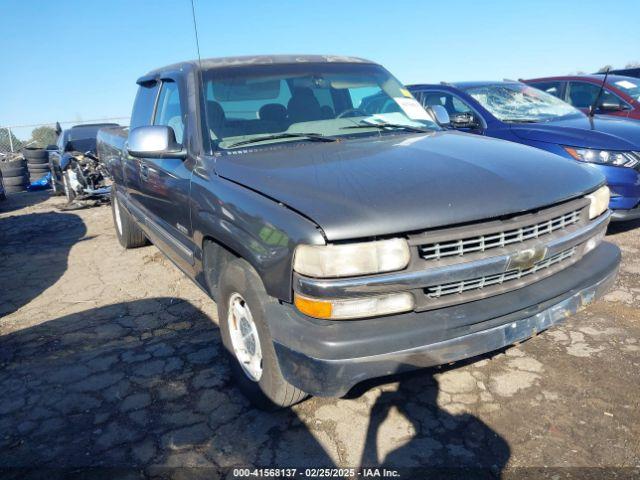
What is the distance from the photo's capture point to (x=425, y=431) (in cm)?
236

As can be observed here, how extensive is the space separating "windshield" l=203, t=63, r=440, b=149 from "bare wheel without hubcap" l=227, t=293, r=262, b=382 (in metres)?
0.97

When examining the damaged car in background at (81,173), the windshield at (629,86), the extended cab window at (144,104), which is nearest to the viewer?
the extended cab window at (144,104)

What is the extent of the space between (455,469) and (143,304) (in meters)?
3.02

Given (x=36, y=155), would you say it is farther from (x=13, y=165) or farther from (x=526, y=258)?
(x=526, y=258)

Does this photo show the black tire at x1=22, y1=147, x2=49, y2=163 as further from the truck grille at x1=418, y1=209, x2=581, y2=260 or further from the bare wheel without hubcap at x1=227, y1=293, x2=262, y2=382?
the truck grille at x1=418, y1=209, x2=581, y2=260

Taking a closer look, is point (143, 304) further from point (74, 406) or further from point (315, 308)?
point (315, 308)

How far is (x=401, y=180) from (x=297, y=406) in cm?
135

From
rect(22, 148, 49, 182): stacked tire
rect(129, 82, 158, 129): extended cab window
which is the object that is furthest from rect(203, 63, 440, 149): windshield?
rect(22, 148, 49, 182): stacked tire

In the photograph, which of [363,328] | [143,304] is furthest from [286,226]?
[143,304]

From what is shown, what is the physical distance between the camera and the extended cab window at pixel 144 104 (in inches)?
161

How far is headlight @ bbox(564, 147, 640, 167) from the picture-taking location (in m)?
4.71

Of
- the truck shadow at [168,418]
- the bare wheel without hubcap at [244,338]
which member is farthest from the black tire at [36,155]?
the bare wheel without hubcap at [244,338]

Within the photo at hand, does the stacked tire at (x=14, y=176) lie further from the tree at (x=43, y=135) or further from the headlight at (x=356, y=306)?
the headlight at (x=356, y=306)

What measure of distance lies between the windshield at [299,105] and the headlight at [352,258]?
123cm
